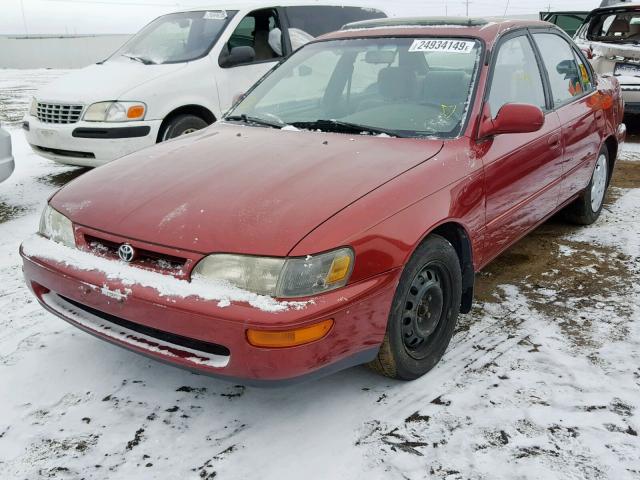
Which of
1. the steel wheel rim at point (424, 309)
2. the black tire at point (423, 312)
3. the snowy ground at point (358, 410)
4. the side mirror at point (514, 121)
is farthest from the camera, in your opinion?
the side mirror at point (514, 121)

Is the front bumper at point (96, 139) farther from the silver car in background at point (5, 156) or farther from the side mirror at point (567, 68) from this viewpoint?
the side mirror at point (567, 68)

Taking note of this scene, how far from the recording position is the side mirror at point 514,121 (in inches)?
117

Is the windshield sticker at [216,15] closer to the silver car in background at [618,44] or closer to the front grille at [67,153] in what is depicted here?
the front grille at [67,153]

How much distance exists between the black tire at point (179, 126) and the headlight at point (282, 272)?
3851 millimetres

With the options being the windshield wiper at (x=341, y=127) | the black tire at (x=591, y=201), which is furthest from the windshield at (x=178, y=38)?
the black tire at (x=591, y=201)

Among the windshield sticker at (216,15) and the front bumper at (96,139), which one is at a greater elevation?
the windshield sticker at (216,15)

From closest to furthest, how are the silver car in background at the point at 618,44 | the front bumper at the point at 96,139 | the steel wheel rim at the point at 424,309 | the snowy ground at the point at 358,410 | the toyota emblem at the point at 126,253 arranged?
the snowy ground at the point at 358,410
the toyota emblem at the point at 126,253
the steel wheel rim at the point at 424,309
the front bumper at the point at 96,139
the silver car in background at the point at 618,44

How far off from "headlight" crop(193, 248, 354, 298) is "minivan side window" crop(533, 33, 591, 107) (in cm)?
241

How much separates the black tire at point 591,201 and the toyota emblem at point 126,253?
3504 mm

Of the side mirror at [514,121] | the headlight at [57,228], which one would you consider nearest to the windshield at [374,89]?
the side mirror at [514,121]

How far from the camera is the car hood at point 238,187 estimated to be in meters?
2.29

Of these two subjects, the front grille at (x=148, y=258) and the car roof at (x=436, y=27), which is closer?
the front grille at (x=148, y=258)

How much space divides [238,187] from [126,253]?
0.53 metres

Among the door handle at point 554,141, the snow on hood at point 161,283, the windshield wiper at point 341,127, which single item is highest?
the windshield wiper at point 341,127
